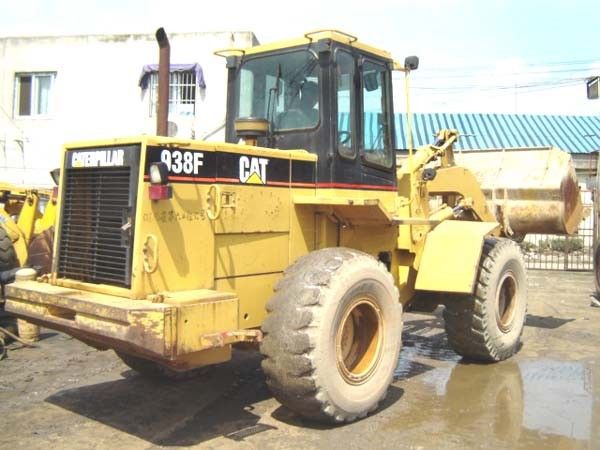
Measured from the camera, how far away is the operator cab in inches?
208

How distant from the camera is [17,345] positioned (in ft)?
24.2

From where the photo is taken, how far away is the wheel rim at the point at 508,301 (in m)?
7.06

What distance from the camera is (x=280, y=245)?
5.12m

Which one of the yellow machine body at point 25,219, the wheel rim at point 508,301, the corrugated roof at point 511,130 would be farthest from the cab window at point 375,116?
the corrugated roof at point 511,130

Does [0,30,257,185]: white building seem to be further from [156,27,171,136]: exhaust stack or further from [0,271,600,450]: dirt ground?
[156,27,171,136]: exhaust stack

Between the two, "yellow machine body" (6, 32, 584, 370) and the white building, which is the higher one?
the white building

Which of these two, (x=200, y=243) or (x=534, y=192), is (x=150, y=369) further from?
(x=534, y=192)

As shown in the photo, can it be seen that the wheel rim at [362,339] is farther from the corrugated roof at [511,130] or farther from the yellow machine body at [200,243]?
the corrugated roof at [511,130]

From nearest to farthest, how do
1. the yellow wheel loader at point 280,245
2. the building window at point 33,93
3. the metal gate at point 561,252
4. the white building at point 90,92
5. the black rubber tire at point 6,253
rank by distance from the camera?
the yellow wheel loader at point 280,245 < the black rubber tire at point 6,253 < the metal gate at point 561,252 < the white building at point 90,92 < the building window at point 33,93

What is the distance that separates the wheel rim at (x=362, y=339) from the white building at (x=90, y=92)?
43.1 ft

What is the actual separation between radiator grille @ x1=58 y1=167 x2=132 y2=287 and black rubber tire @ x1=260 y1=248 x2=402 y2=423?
1117 mm

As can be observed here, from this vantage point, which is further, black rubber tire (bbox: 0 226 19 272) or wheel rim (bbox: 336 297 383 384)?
black rubber tire (bbox: 0 226 19 272)

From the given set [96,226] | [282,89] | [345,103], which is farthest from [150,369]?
[345,103]

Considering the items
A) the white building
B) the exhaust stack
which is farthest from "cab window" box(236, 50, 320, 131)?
the white building
